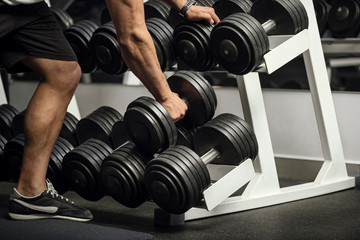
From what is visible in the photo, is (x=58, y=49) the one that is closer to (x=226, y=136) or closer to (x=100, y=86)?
(x=226, y=136)

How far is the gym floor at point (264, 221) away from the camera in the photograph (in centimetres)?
234

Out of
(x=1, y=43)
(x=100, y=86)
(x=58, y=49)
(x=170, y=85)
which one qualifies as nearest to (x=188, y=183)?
(x=170, y=85)

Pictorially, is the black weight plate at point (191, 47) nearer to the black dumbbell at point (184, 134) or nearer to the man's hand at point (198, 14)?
the man's hand at point (198, 14)

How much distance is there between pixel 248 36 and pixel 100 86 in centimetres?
174

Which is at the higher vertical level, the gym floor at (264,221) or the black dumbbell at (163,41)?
the black dumbbell at (163,41)

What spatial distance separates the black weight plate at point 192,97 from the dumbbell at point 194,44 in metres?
0.12

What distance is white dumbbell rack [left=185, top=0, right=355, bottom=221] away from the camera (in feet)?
8.31

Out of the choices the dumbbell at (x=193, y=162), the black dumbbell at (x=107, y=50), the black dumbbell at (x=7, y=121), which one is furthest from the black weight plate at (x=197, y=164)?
the black dumbbell at (x=7, y=121)

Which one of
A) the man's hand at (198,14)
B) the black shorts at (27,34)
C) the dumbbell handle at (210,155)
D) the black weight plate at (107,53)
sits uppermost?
the black shorts at (27,34)

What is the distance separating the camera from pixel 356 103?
331cm

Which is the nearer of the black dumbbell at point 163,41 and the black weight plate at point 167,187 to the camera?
the black weight plate at point 167,187

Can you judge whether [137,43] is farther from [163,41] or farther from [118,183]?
[118,183]

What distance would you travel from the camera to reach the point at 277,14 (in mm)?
2688

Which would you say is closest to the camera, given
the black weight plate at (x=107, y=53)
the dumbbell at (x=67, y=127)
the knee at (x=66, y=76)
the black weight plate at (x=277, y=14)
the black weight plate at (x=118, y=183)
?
the knee at (x=66, y=76)
